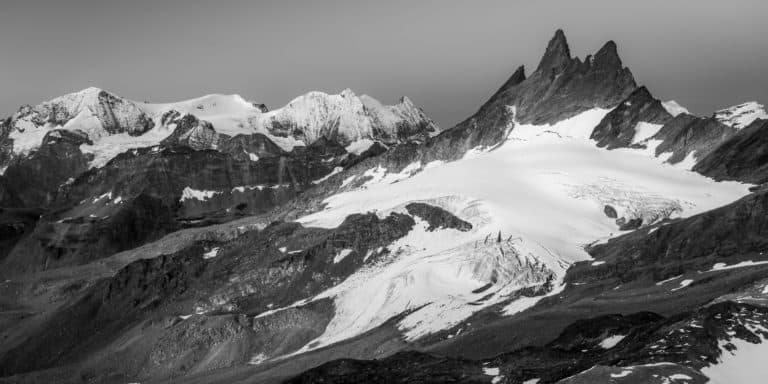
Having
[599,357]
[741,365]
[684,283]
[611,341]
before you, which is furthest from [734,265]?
[741,365]

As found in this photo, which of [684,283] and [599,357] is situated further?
[684,283]

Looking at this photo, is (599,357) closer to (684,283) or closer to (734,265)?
(684,283)

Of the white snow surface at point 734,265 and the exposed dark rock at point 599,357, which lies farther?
the white snow surface at point 734,265

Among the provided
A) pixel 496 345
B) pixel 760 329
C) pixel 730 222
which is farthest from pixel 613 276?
pixel 760 329

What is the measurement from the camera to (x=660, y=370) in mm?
87062

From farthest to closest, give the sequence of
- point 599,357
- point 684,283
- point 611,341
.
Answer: point 684,283, point 611,341, point 599,357

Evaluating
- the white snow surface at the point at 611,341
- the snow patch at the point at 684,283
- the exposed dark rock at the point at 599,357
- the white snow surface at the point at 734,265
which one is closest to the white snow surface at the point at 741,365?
the exposed dark rock at the point at 599,357

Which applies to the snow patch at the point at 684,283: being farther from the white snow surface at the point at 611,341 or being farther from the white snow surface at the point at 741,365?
the white snow surface at the point at 741,365

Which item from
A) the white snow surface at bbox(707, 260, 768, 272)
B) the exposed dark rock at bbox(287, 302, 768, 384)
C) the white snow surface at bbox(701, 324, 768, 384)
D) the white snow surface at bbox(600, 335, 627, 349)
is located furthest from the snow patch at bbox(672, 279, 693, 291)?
the white snow surface at bbox(701, 324, 768, 384)

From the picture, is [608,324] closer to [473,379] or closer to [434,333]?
[473,379]

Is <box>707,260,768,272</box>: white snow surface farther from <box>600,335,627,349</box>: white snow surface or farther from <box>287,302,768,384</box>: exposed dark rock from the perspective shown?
<box>600,335,627,349</box>: white snow surface

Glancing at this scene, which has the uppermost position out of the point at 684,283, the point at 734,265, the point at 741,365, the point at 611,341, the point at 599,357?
the point at 741,365

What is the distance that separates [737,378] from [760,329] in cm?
1048

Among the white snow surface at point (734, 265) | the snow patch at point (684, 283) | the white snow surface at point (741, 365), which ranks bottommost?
the snow patch at point (684, 283)
